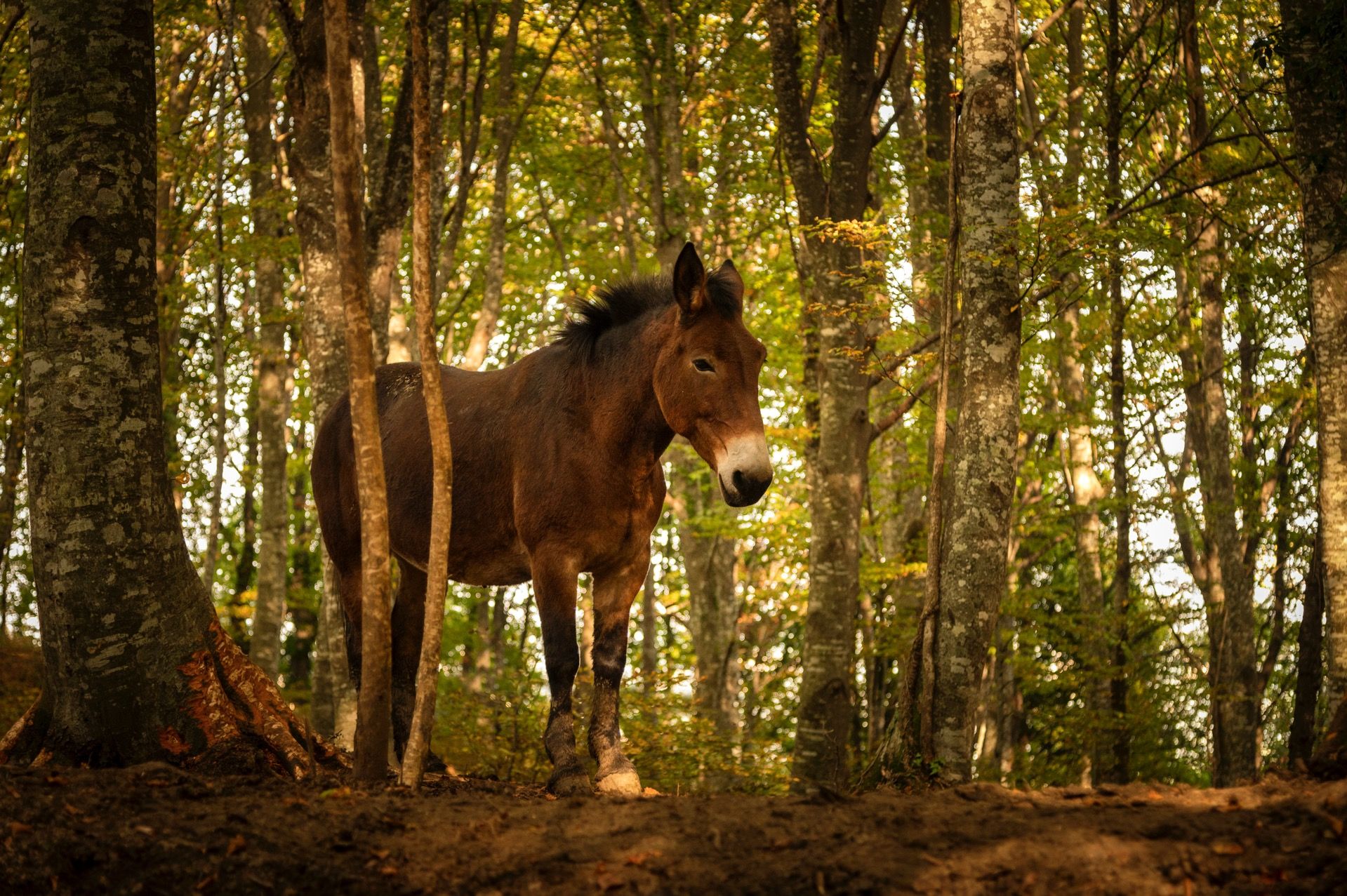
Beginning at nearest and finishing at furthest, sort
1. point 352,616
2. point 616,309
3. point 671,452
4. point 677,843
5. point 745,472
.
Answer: point 677,843 < point 745,472 < point 616,309 < point 352,616 < point 671,452

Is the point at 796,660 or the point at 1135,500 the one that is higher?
the point at 1135,500

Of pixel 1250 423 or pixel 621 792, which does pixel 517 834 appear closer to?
pixel 621 792

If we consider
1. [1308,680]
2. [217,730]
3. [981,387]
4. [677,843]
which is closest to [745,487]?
[677,843]

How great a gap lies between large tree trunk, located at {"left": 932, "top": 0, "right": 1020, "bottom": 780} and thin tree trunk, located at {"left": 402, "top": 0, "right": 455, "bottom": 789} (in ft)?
11.4

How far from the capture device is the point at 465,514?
7570 mm

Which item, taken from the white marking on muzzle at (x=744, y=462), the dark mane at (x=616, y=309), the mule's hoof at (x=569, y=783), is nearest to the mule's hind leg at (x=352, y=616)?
the mule's hoof at (x=569, y=783)

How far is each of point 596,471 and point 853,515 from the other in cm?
504

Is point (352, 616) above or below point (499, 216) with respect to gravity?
below

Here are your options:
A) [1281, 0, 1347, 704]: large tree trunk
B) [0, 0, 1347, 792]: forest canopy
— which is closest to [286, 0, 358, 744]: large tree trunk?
[0, 0, 1347, 792]: forest canopy

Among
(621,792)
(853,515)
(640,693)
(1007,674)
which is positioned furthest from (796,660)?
(621,792)

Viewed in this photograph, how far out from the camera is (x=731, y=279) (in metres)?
6.88

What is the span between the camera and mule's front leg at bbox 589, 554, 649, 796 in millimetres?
6855

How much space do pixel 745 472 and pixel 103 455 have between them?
338 cm

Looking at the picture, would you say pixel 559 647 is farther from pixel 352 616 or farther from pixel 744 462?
pixel 352 616
